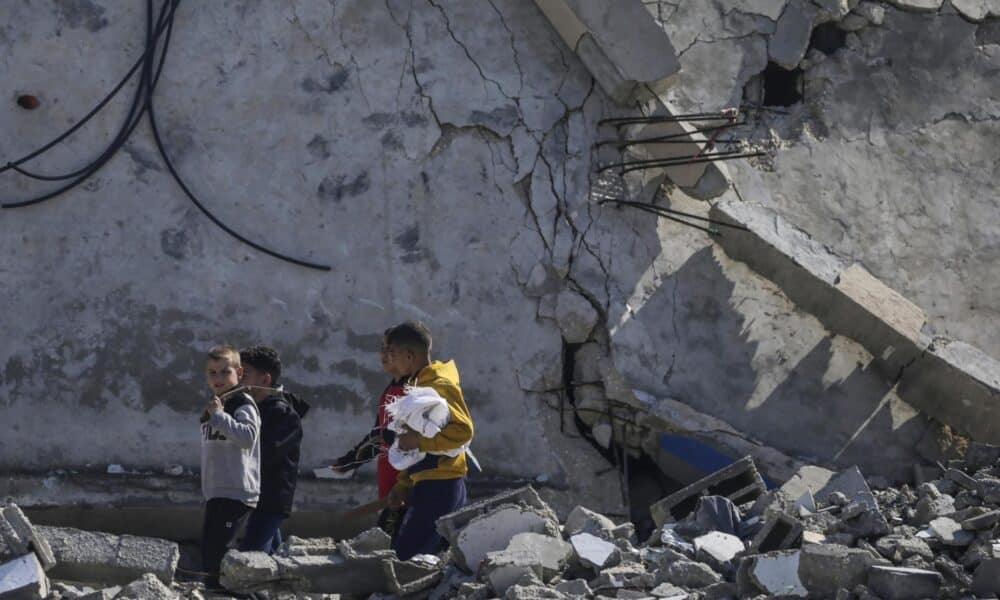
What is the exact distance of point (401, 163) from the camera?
10.3m

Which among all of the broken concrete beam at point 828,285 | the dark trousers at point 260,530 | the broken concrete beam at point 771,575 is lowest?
the dark trousers at point 260,530

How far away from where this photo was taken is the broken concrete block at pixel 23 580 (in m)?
6.75

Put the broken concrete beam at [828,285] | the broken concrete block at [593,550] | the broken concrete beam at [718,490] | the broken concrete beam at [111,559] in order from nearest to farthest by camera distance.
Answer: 1. the broken concrete beam at [111,559]
2. the broken concrete block at [593,550]
3. the broken concrete beam at [718,490]
4. the broken concrete beam at [828,285]

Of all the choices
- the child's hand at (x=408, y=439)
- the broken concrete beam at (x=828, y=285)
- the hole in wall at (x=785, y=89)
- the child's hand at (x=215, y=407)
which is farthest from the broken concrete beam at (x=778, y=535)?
the hole in wall at (x=785, y=89)

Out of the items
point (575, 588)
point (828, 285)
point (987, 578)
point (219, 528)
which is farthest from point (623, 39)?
point (987, 578)

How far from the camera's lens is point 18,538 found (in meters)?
6.94

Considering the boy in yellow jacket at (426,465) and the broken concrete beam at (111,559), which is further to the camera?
the boy in yellow jacket at (426,465)

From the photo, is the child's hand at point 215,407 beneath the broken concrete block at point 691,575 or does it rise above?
above

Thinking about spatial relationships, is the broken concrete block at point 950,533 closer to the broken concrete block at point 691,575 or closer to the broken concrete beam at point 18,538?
the broken concrete block at point 691,575

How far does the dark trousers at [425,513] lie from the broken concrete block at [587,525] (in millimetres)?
524

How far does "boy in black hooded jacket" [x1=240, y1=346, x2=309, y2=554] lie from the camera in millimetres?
8078

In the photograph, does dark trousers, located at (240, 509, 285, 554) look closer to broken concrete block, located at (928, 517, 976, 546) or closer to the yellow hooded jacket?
the yellow hooded jacket

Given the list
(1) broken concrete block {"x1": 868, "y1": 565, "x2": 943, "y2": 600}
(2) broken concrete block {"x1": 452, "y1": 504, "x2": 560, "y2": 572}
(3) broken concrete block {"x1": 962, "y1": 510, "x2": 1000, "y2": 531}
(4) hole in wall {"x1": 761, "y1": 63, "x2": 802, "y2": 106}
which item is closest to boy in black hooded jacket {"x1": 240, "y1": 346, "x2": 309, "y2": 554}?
(2) broken concrete block {"x1": 452, "y1": 504, "x2": 560, "y2": 572}

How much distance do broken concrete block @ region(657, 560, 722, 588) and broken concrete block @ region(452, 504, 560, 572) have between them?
0.61 meters
